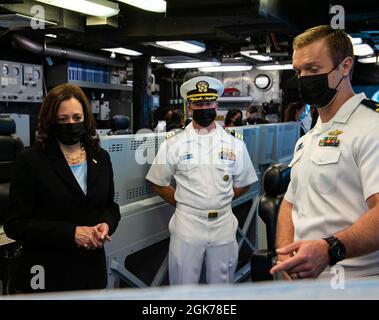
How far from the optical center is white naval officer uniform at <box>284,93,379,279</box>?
1.51 meters

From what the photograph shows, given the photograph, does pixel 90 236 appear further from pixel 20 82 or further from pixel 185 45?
pixel 20 82

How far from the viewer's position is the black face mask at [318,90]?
5.66 feet

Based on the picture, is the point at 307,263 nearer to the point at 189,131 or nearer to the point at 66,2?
the point at 189,131

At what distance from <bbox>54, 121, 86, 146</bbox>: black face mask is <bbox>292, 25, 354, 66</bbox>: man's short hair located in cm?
107

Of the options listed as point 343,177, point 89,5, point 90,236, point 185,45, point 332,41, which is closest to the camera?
point 343,177

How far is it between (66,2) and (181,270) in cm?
291

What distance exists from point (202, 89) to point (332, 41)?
160 cm

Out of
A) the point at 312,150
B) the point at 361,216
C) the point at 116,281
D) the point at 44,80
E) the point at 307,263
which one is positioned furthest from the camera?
the point at 44,80

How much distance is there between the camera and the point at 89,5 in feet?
15.3

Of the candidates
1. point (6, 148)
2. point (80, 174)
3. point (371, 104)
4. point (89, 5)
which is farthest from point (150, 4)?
point (371, 104)

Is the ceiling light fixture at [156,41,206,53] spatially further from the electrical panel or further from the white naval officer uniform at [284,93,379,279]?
the white naval officer uniform at [284,93,379,279]

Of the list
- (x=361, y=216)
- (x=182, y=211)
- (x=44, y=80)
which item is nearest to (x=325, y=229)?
(x=361, y=216)

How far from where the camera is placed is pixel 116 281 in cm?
284

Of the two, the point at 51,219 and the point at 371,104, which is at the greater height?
the point at 371,104
